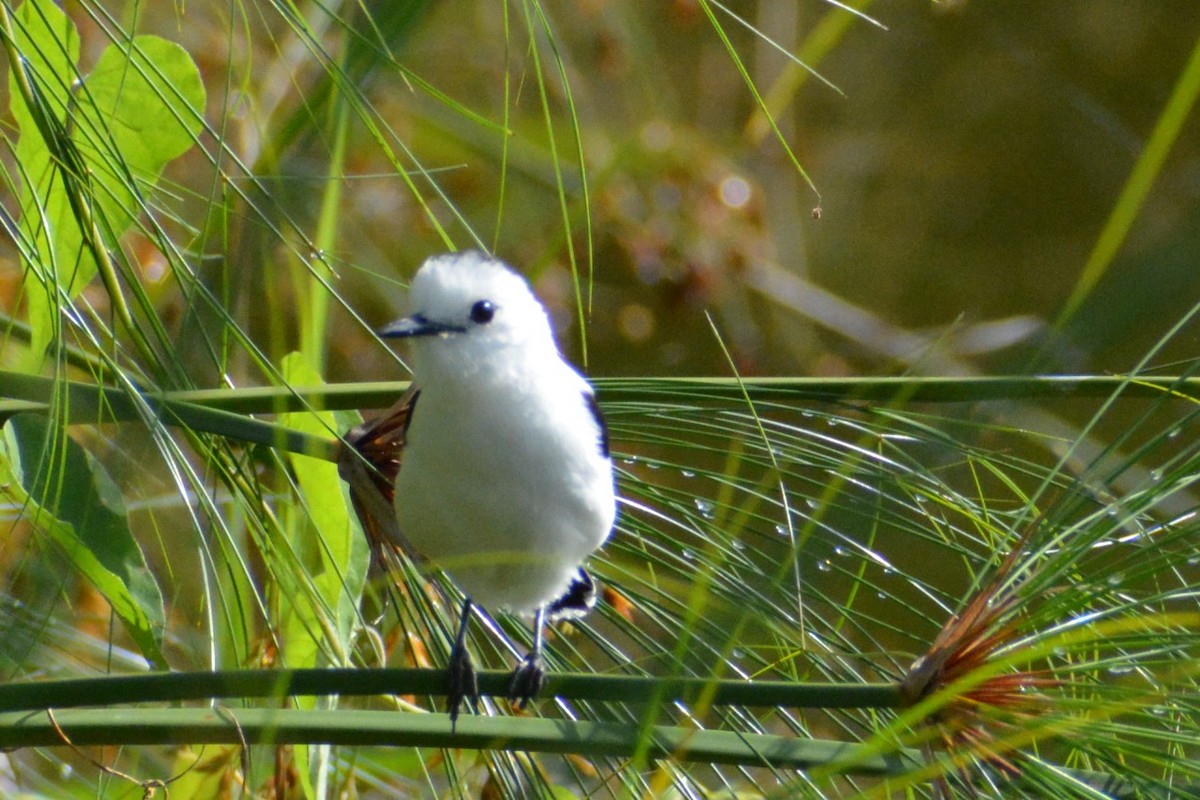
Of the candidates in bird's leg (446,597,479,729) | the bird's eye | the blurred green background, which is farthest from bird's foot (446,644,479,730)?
the blurred green background

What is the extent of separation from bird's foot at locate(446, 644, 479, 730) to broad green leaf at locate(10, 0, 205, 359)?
0.44 metres

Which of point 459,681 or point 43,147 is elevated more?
point 43,147

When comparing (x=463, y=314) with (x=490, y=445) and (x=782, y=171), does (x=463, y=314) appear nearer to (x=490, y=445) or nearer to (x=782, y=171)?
(x=490, y=445)

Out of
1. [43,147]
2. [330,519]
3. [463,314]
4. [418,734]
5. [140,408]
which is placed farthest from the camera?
[463,314]

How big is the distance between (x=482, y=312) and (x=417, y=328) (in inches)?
3.4

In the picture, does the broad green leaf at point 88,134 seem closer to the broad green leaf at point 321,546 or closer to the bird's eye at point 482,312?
the broad green leaf at point 321,546

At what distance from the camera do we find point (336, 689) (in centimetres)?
100

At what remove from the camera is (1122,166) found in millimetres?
4543

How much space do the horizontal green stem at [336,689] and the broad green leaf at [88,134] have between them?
0.34m

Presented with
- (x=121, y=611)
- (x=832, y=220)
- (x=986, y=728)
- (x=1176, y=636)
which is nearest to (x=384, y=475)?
(x=121, y=611)

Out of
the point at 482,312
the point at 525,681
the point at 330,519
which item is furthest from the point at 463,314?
the point at 525,681

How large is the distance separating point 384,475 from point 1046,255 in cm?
351

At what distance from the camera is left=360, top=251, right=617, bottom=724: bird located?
1.39 meters

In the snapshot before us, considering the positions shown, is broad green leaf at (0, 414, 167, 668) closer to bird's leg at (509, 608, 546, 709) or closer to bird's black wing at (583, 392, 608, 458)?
bird's leg at (509, 608, 546, 709)
